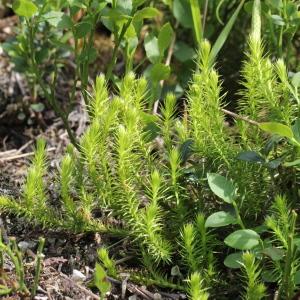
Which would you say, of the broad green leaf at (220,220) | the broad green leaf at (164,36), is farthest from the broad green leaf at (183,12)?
the broad green leaf at (220,220)

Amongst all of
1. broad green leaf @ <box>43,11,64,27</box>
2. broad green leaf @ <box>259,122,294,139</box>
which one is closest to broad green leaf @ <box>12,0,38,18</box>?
broad green leaf @ <box>43,11,64,27</box>

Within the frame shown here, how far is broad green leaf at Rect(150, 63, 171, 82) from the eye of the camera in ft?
5.39

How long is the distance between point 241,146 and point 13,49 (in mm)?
858

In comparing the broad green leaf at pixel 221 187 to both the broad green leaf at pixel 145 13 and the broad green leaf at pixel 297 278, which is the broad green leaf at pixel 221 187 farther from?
the broad green leaf at pixel 145 13

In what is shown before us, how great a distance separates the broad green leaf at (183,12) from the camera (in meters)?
1.98

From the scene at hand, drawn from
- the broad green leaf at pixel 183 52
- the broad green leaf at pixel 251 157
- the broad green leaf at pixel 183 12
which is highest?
the broad green leaf at pixel 251 157

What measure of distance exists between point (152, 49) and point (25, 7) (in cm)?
37

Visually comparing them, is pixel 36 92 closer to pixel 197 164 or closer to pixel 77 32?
pixel 77 32

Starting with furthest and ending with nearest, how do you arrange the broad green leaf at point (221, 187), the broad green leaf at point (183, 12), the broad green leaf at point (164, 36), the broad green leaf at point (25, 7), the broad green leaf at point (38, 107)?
the broad green leaf at point (38, 107) → the broad green leaf at point (183, 12) → the broad green leaf at point (164, 36) → the broad green leaf at point (25, 7) → the broad green leaf at point (221, 187)

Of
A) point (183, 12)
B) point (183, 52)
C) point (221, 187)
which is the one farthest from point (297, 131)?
point (183, 52)

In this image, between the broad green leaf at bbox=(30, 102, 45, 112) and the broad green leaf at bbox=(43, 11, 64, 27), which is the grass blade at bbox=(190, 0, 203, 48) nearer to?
the broad green leaf at bbox=(43, 11, 64, 27)

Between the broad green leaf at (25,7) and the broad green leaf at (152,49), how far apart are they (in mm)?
330

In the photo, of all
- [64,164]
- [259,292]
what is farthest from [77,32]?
[259,292]

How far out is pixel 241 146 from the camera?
1521 mm
